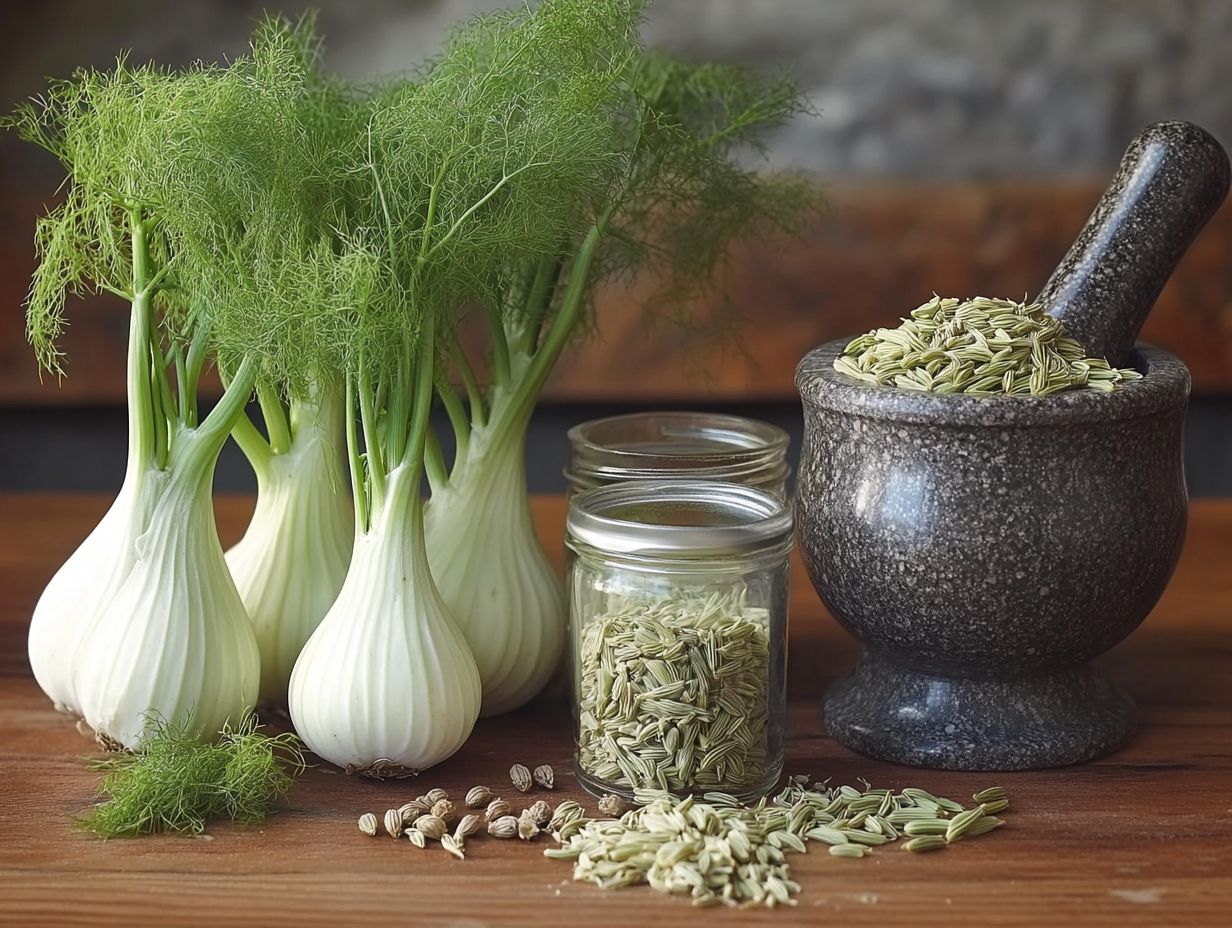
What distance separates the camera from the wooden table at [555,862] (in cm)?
68

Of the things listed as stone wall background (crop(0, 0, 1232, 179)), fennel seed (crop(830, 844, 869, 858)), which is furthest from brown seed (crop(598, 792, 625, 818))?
stone wall background (crop(0, 0, 1232, 179))

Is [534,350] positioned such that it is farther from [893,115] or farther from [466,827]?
[893,115]

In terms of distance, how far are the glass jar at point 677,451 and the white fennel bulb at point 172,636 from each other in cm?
24

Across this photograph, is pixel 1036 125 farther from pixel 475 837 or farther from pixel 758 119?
pixel 475 837

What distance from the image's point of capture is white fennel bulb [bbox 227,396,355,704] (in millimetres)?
889

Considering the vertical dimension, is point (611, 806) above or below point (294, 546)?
below

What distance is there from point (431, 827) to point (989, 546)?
1.10 ft

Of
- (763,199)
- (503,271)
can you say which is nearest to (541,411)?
(763,199)

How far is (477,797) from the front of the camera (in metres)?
0.79

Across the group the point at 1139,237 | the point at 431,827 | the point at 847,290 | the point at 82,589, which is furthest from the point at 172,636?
the point at 847,290

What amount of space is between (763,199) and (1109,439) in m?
0.35

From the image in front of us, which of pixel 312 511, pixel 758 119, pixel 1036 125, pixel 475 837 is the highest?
pixel 1036 125

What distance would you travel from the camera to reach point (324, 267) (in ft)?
2.60

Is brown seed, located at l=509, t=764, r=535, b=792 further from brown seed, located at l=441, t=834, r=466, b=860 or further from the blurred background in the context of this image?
the blurred background
